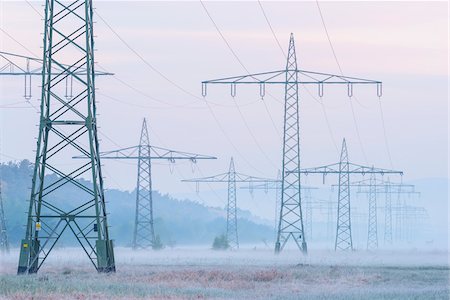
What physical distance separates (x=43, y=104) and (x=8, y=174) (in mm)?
140700

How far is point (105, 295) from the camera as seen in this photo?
33.5 m

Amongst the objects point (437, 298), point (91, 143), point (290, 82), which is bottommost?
point (437, 298)

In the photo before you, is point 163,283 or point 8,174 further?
point 8,174

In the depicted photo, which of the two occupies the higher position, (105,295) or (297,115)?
(297,115)

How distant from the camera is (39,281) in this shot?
40031 mm

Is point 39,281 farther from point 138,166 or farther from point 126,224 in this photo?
point 126,224

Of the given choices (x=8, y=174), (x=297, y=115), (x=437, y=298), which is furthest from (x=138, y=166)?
(x=8, y=174)

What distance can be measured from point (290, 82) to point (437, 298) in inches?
1587

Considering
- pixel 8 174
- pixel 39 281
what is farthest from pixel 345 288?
pixel 8 174

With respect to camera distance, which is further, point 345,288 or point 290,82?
point 290,82

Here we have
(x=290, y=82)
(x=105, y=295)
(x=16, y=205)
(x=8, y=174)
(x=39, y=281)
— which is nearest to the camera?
(x=105, y=295)

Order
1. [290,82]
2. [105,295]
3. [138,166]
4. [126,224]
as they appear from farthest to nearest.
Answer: [126,224] → [138,166] → [290,82] → [105,295]

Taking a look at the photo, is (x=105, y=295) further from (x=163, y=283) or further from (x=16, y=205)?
(x=16, y=205)

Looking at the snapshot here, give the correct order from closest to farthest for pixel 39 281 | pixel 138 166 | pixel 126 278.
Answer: pixel 39 281 → pixel 126 278 → pixel 138 166
